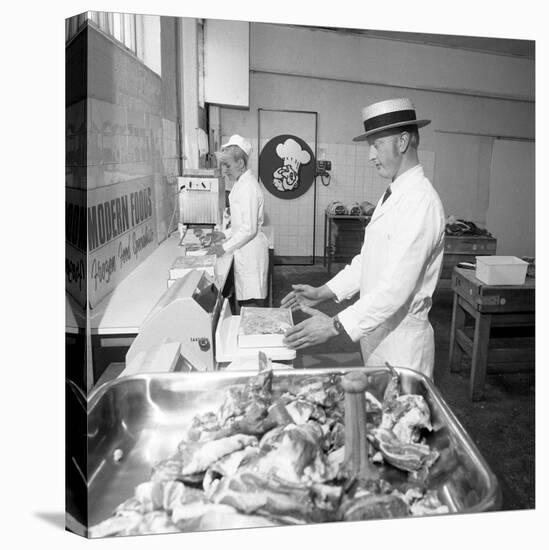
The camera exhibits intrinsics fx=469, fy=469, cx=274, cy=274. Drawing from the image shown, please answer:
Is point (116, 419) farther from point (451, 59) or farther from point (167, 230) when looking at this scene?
point (167, 230)

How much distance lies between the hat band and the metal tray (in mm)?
875

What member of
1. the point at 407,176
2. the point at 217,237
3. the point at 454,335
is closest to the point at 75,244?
the point at 407,176

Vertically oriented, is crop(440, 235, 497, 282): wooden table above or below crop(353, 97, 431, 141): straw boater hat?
below

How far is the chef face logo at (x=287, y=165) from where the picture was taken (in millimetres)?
1781

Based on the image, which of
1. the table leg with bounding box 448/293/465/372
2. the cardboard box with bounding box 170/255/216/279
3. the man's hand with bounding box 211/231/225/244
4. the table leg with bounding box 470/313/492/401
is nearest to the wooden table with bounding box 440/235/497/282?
the table leg with bounding box 470/313/492/401

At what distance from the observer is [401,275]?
5.22 feet

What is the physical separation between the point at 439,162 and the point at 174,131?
6.39 ft

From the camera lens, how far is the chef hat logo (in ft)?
5.84

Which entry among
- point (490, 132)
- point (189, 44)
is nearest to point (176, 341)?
point (189, 44)

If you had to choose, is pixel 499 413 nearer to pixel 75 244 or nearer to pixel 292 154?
pixel 292 154

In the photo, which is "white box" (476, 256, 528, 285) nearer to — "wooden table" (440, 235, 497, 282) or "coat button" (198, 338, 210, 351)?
"wooden table" (440, 235, 497, 282)

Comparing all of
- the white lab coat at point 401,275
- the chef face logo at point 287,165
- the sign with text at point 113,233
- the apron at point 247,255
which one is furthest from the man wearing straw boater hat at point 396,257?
the sign with text at point 113,233

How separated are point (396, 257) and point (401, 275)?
64mm

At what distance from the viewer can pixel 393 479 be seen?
3.37 feet
